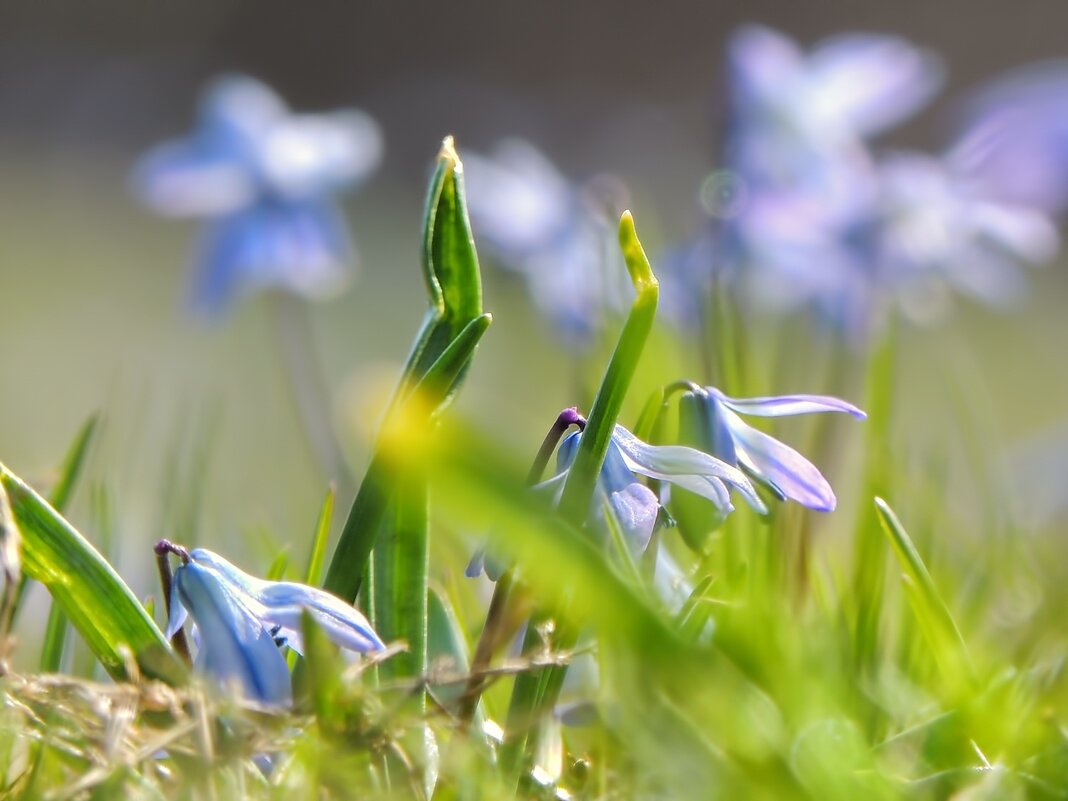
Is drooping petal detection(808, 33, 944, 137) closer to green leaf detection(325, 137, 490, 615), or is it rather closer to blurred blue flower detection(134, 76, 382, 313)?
blurred blue flower detection(134, 76, 382, 313)

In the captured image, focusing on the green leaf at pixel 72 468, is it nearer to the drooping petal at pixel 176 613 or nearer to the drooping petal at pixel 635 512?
the drooping petal at pixel 176 613

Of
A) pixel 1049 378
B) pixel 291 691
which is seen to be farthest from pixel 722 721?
pixel 1049 378

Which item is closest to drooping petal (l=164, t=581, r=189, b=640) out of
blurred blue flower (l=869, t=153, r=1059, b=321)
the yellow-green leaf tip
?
the yellow-green leaf tip

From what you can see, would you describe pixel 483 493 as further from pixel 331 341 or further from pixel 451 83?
pixel 451 83

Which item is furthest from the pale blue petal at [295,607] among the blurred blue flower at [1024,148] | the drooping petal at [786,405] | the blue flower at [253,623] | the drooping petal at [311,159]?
the drooping petal at [311,159]

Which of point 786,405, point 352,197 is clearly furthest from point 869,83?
point 352,197

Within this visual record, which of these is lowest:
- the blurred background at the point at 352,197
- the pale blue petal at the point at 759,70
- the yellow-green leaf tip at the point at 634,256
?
the blurred background at the point at 352,197

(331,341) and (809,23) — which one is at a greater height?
(809,23)
